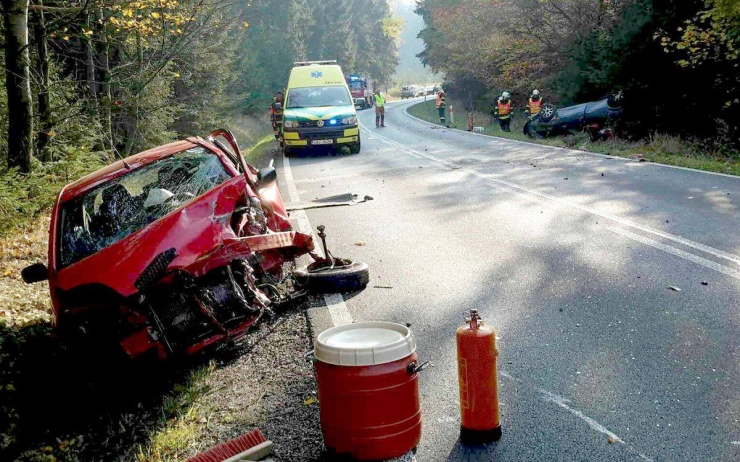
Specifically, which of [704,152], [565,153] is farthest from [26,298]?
[704,152]

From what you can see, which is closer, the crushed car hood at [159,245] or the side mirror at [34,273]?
the crushed car hood at [159,245]

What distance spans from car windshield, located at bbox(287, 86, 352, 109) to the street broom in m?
19.4

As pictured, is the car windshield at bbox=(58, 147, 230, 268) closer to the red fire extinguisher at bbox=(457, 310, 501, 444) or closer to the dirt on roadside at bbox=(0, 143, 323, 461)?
the dirt on roadside at bbox=(0, 143, 323, 461)

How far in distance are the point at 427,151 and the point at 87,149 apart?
32.8 ft

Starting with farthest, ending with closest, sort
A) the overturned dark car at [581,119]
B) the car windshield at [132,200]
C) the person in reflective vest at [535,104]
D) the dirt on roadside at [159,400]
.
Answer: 1. the person in reflective vest at [535,104]
2. the overturned dark car at [581,119]
3. the car windshield at [132,200]
4. the dirt on roadside at [159,400]

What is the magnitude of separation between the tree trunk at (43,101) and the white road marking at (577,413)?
1100 cm

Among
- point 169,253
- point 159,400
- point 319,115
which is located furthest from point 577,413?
point 319,115

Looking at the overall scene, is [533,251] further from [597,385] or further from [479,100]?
[479,100]

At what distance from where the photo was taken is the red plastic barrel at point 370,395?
3.51 metres

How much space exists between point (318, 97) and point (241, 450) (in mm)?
19934

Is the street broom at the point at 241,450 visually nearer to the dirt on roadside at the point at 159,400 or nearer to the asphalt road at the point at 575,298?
the dirt on roadside at the point at 159,400

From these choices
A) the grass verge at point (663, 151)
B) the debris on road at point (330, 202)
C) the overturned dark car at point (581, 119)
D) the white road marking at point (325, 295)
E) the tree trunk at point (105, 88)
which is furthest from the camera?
the overturned dark car at point (581, 119)

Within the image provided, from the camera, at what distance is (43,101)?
13.4m

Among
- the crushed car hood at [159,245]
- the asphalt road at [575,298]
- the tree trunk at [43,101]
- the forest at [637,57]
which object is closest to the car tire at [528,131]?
the forest at [637,57]
